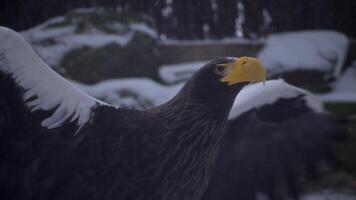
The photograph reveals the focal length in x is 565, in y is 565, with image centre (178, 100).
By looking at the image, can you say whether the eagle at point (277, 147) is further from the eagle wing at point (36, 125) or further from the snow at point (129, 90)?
the snow at point (129, 90)

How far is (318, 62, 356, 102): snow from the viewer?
3609mm

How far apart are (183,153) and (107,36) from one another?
1.96m

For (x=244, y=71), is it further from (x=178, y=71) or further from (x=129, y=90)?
(x=178, y=71)

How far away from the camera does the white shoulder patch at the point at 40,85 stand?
1.75 m

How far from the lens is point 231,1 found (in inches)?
139

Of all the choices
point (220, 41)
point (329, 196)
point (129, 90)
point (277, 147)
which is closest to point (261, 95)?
point (277, 147)

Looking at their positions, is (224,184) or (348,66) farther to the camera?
(348,66)

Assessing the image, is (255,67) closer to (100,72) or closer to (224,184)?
(224,184)

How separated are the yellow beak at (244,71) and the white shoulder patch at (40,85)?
1.51ft

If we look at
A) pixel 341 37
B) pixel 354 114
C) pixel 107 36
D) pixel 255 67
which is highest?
pixel 255 67

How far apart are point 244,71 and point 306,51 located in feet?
7.43

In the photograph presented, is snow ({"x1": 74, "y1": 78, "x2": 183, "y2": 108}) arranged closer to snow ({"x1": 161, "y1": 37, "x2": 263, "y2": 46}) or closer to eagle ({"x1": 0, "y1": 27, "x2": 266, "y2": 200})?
snow ({"x1": 161, "y1": 37, "x2": 263, "y2": 46})

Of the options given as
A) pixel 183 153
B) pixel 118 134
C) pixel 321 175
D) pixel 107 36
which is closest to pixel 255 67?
pixel 183 153

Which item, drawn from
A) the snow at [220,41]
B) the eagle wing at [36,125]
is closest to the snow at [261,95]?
the eagle wing at [36,125]
